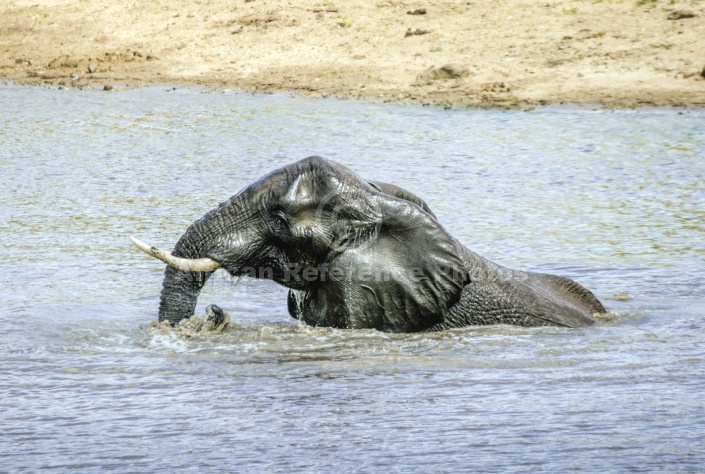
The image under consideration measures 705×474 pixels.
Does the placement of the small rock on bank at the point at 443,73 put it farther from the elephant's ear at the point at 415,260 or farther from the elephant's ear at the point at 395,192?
the elephant's ear at the point at 415,260

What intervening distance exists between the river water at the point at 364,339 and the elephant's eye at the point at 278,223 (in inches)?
29.0

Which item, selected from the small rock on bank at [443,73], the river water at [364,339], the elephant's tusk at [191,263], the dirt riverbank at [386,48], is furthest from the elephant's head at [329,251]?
the small rock on bank at [443,73]

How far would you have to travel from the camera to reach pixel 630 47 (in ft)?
65.8

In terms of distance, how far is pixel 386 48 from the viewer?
21.8 meters

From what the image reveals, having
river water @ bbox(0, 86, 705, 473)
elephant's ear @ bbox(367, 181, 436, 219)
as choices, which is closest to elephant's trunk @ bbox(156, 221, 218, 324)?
river water @ bbox(0, 86, 705, 473)

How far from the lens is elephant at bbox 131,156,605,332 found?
6871 mm

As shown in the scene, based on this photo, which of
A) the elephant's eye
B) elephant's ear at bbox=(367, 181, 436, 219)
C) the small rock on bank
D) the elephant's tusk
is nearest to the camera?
the elephant's tusk

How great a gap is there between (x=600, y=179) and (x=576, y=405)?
8.11 meters

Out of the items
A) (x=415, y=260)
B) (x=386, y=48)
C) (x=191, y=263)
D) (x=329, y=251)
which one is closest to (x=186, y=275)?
(x=191, y=263)

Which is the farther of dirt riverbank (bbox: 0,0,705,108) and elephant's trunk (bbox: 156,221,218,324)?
dirt riverbank (bbox: 0,0,705,108)

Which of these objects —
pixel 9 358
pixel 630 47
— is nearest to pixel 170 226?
pixel 9 358

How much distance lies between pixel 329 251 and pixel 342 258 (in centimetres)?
9

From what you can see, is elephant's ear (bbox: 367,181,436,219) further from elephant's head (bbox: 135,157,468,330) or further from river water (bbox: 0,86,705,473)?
river water (bbox: 0,86,705,473)

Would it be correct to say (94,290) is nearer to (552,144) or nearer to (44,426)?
(44,426)
